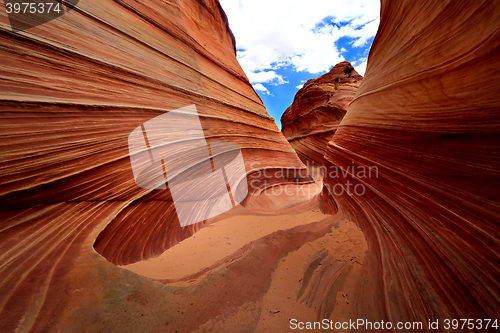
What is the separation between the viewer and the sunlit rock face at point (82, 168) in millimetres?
851

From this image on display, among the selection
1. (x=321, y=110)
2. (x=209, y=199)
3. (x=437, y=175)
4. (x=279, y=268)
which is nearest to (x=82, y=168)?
(x=209, y=199)

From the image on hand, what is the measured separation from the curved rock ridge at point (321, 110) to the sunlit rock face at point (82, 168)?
725 centimetres

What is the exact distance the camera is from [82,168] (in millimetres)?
1362

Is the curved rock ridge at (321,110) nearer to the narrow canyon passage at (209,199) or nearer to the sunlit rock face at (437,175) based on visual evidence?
the narrow canyon passage at (209,199)

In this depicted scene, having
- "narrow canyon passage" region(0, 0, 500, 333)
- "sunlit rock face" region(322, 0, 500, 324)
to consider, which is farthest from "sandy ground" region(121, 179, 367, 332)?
"sunlit rock face" region(322, 0, 500, 324)

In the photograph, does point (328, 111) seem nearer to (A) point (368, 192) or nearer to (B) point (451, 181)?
(A) point (368, 192)

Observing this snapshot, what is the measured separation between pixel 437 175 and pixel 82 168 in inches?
109

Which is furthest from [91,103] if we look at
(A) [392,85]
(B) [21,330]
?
(A) [392,85]

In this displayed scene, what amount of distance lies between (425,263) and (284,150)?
11.0 feet

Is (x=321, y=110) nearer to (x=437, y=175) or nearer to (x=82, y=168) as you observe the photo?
(x=437, y=175)

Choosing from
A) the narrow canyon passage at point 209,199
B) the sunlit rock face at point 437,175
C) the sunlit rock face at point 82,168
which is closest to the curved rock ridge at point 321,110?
the narrow canyon passage at point 209,199

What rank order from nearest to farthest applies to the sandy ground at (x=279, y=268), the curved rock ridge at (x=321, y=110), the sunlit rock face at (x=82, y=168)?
the sunlit rock face at (x=82, y=168) → the sandy ground at (x=279, y=268) → the curved rock ridge at (x=321, y=110)

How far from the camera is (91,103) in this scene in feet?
4.82

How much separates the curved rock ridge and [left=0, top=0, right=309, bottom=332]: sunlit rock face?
7.25 meters
